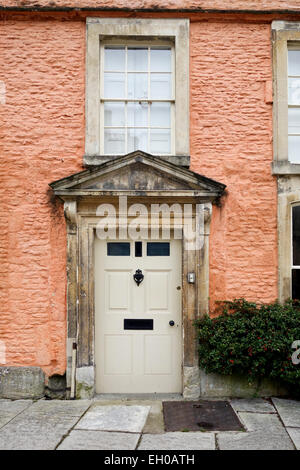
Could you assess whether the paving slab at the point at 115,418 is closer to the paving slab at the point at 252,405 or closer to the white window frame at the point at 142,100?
the paving slab at the point at 252,405

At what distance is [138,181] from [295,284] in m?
2.84

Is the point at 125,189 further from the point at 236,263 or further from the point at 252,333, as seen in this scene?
the point at 252,333

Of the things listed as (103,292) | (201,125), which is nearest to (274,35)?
(201,125)

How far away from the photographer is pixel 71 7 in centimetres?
593

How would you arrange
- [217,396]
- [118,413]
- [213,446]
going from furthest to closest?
1. [217,396]
2. [118,413]
3. [213,446]

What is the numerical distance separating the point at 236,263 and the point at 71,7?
4.54 m

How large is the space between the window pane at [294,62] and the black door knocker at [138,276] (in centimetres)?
390

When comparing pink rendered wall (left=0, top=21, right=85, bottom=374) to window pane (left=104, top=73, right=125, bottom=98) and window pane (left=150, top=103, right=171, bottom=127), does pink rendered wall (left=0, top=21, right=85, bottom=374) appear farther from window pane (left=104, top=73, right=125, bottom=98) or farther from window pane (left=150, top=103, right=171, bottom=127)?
window pane (left=150, top=103, right=171, bottom=127)

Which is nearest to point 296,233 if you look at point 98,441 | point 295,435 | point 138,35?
point 295,435

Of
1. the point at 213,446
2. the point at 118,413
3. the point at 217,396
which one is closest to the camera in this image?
the point at 213,446

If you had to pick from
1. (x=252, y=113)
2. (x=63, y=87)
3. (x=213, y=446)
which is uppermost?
(x=63, y=87)

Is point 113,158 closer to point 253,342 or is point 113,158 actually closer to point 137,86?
point 137,86

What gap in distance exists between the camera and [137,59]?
20.4 ft

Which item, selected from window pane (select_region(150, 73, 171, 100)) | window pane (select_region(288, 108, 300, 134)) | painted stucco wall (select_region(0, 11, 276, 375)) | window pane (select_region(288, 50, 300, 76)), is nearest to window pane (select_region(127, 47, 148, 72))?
window pane (select_region(150, 73, 171, 100))
